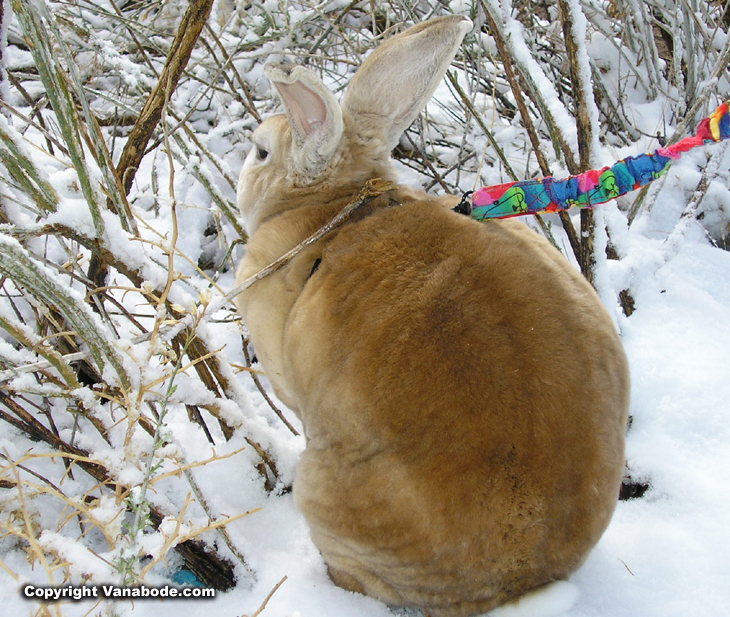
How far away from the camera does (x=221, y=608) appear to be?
5.14 feet

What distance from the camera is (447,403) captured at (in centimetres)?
145

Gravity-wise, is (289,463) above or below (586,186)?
below

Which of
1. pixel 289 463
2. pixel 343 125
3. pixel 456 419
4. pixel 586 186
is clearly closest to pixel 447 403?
pixel 456 419

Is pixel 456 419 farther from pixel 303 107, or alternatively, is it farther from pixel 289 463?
pixel 303 107

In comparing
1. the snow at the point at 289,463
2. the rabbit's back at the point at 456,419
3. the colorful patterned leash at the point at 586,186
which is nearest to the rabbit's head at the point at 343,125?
the snow at the point at 289,463

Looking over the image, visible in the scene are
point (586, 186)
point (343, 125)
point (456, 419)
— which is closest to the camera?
point (456, 419)

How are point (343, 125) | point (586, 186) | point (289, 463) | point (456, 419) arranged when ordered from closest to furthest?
point (456, 419) → point (586, 186) → point (289, 463) → point (343, 125)

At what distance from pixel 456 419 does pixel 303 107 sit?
1308 millimetres

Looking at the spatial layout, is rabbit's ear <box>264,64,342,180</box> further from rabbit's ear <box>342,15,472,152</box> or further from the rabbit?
rabbit's ear <box>342,15,472,152</box>

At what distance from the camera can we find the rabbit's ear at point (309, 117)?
1.85 meters

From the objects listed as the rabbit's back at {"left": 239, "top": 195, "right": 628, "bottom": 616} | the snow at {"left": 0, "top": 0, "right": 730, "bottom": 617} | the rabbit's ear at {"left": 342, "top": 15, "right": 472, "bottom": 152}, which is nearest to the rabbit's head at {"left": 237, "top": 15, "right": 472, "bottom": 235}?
the rabbit's ear at {"left": 342, "top": 15, "right": 472, "bottom": 152}

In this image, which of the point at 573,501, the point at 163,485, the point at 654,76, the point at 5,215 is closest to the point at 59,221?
the point at 5,215

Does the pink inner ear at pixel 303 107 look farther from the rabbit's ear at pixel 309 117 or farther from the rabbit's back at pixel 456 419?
the rabbit's back at pixel 456 419

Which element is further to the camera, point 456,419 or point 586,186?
point 586,186
